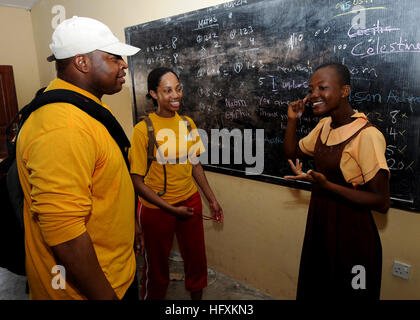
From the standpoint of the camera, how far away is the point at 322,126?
1560 millimetres

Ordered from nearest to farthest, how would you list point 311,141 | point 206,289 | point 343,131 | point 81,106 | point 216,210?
1. point 81,106
2. point 343,131
3. point 311,141
4. point 216,210
5. point 206,289

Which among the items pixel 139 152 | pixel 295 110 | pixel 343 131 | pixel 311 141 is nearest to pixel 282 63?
pixel 295 110

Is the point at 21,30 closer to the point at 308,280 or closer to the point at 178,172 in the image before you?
the point at 178,172

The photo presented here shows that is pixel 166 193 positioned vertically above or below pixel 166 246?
above

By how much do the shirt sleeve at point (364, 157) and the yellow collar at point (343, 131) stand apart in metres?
0.04

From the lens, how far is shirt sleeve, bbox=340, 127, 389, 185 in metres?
1.21

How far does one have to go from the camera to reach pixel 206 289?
246 cm

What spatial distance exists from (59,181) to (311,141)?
1323 mm

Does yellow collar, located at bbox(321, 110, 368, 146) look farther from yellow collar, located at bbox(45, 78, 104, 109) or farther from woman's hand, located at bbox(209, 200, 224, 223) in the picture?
yellow collar, located at bbox(45, 78, 104, 109)

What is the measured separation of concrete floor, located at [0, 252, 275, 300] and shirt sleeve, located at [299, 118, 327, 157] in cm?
138

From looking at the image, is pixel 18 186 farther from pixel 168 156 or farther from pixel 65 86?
pixel 168 156

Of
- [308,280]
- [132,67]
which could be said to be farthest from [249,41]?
[308,280]
